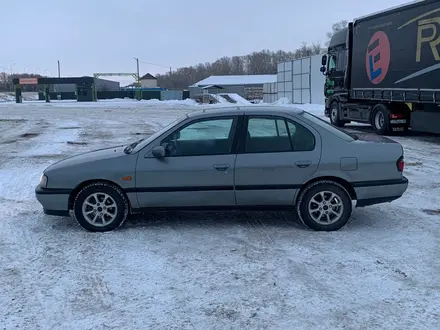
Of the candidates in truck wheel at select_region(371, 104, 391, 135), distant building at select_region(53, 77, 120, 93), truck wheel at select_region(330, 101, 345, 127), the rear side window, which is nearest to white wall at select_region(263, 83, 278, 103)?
truck wheel at select_region(330, 101, 345, 127)

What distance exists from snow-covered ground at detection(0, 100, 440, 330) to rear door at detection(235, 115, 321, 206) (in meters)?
0.47

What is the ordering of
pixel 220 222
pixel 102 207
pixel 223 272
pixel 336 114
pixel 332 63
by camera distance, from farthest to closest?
pixel 336 114
pixel 332 63
pixel 220 222
pixel 102 207
pixel 223 272

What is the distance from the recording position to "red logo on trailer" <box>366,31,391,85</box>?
15734mm

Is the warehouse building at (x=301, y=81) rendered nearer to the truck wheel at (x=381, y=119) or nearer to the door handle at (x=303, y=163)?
the truck wheel at (x=381, y=119)

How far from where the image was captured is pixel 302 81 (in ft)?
143

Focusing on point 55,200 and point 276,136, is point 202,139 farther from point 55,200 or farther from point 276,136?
point 55,200

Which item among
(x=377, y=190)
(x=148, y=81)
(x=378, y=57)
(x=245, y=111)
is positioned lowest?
(x=377, y=190)

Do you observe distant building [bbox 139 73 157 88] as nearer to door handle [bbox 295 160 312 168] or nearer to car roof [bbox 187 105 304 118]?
car roof [bbox 187 105 304 118]

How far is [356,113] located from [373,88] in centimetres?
187

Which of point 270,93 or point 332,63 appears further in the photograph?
point 270,93

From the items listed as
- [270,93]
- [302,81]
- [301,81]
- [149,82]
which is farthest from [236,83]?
[302,81]

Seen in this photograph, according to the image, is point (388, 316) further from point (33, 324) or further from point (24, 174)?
point (24, 174)

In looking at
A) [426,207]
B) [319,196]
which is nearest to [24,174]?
[319,196]

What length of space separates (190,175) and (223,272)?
1484 mm
